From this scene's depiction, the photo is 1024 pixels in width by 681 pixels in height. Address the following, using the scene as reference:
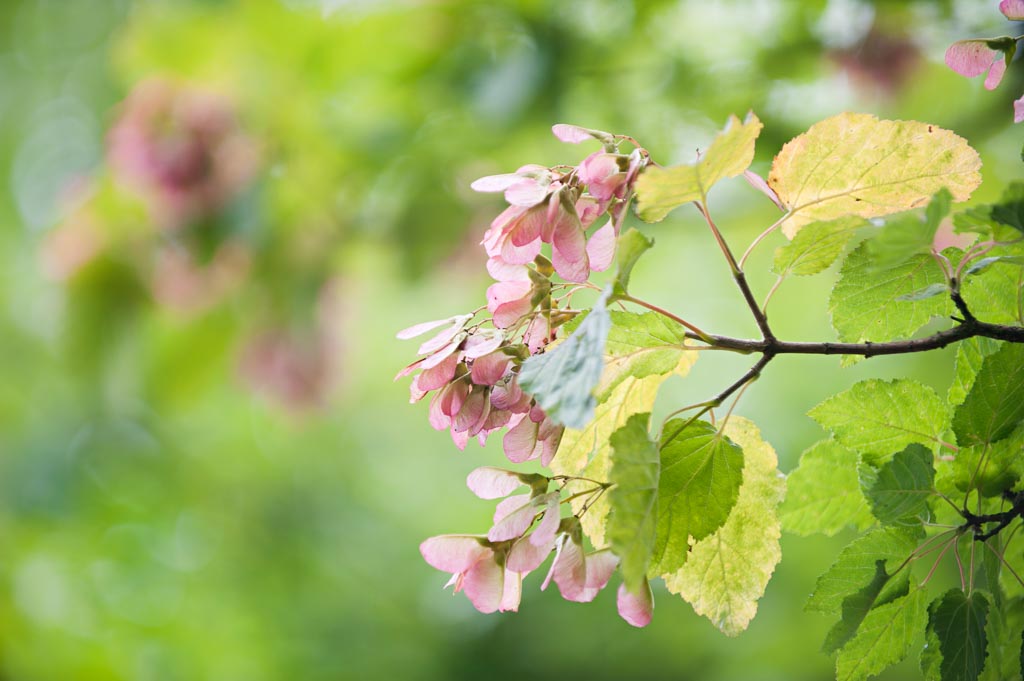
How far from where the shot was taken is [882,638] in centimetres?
25

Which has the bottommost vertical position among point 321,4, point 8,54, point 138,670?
point 138,670

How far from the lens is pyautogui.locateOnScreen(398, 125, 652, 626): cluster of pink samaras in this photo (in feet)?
0.73

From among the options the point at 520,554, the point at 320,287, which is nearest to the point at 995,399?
the point at 520,554

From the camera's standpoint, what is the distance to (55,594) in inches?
68.6

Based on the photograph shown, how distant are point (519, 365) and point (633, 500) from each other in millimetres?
49

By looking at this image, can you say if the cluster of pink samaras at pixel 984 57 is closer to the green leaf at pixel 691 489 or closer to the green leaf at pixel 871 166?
the green leaf at pixel 871 166

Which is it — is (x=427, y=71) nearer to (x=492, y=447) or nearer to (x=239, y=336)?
(x=239, y=336)

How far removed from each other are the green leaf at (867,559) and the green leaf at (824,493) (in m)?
0.03

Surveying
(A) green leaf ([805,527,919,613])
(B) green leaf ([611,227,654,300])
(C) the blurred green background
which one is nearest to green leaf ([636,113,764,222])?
(B) green leaf ([611,227,654,300])

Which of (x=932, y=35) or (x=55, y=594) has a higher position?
(x=55, y=594)

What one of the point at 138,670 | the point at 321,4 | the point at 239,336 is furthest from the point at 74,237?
Result: the point at 138,670

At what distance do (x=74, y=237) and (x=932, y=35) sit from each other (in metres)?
1.07

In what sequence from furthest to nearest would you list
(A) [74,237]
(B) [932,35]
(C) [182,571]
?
(C) [182,571] → (A) [74,237] → (B) [932,35]

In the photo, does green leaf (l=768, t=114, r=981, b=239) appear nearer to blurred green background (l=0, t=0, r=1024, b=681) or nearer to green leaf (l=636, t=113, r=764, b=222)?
green leaf (l=636, t=113, r=764, b=222)
